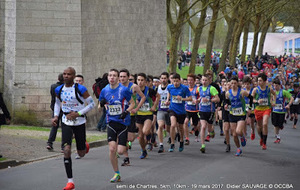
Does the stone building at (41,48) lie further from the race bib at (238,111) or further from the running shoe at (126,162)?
the running shoe at (126,162)

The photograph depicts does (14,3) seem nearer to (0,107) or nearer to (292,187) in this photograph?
(0,107)

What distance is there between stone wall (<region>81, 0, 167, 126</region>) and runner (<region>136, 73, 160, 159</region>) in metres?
6.58

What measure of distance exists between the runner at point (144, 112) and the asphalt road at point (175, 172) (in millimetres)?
493

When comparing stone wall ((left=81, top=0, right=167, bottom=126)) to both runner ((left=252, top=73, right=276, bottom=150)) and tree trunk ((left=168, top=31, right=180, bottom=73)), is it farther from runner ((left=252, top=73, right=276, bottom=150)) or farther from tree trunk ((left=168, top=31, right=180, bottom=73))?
runner ((left=252, top=73, right=276, bottom=150))

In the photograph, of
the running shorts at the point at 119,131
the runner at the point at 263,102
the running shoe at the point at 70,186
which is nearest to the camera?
the running shoe at the point at 70,186

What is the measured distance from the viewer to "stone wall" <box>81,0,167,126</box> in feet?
66.7

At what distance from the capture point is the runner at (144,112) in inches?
512

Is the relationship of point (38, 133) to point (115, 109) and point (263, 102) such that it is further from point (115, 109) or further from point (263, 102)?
point (115, 109)

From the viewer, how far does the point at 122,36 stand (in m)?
24.7

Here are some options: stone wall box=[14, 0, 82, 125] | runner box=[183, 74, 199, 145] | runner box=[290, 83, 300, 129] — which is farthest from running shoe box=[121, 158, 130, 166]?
runner box=[290, 83, 300, 129]

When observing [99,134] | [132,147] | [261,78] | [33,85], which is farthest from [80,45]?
[261,78]

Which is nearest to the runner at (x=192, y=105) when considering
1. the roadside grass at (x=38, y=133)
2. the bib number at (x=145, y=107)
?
the bib number at (x=145, y=107)

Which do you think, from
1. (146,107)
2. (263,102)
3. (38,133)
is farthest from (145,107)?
(38,133)

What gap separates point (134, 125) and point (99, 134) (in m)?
4.82
